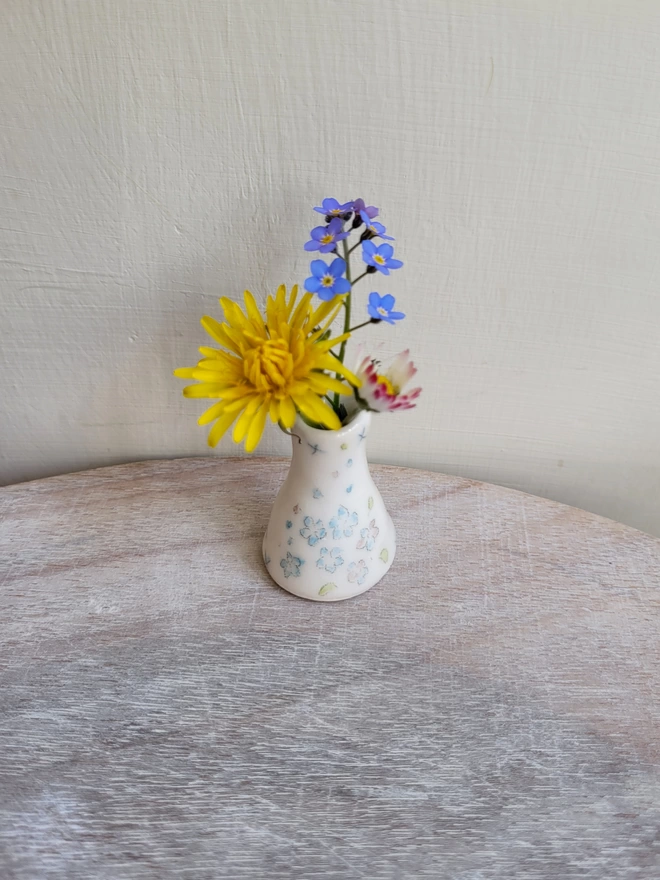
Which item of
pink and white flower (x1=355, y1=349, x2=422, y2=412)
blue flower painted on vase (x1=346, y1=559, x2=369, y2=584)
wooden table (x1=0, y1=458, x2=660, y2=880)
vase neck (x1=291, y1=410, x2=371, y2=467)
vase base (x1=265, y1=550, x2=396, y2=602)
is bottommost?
wooden table (x1=0, y1=458, x2=660, y2=880)

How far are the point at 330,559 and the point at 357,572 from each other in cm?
3

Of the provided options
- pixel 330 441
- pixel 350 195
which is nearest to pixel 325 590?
pixel 330 441

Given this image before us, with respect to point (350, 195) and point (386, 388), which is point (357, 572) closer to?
point (386, 388)

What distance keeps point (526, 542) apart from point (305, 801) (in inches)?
12.2

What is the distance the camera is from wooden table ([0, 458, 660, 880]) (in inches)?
17.6

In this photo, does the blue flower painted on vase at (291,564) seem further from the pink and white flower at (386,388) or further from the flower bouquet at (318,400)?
the pink and white flower at (386,388)

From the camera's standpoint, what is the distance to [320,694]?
1.73 feet

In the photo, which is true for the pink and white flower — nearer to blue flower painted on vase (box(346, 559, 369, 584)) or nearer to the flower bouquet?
the flower bouquet

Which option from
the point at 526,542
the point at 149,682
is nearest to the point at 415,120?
the point at 526,542

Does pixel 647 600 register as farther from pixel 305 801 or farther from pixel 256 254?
pixel 256 254

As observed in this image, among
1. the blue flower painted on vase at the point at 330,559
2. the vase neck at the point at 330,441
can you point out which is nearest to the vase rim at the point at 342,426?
the vase neck at the point at 330,441

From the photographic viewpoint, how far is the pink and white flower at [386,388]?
0.50 m

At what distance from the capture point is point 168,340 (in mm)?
674

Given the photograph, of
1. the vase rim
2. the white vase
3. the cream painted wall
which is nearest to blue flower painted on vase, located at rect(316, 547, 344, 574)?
the white vase
